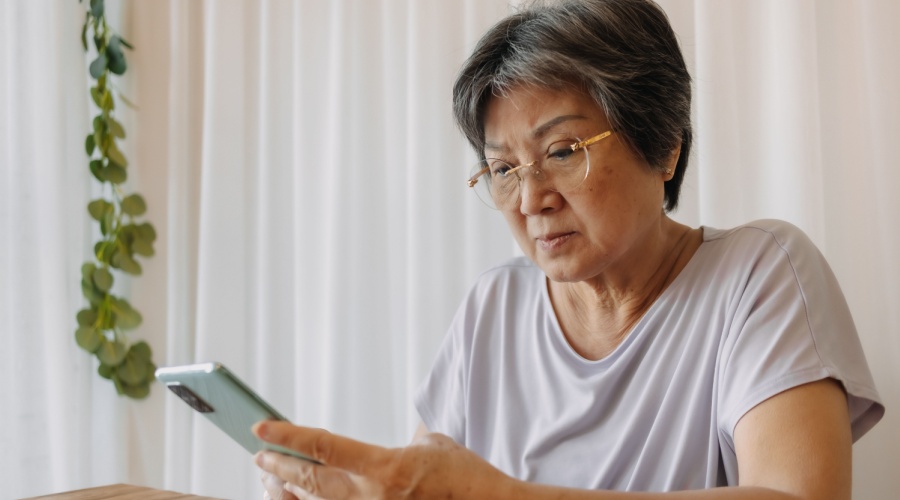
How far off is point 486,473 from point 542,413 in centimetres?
53

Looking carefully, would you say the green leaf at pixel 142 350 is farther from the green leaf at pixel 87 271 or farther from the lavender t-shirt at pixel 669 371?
the lavender t-shirt at pixel 669 371

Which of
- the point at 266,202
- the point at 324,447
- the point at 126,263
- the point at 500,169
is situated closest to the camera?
the point at 324,447

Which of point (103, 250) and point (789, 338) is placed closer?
point (789, 338)

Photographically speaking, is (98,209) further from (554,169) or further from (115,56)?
(554,169)

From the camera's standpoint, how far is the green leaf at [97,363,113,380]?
242 centimetres


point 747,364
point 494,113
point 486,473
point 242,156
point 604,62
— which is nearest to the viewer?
point 486,473

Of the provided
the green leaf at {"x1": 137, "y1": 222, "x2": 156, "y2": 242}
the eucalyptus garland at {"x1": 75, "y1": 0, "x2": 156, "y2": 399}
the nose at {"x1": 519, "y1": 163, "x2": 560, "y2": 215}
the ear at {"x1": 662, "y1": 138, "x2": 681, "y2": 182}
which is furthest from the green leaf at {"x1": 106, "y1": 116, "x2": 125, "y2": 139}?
the ear at {"x1": 662, "y1": 138, "x2": 681, "y2": 182}

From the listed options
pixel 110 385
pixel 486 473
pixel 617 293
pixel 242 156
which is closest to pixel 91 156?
pixel 242 156

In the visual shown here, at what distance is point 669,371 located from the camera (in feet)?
4.35

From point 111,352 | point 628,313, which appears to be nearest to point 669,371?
point 628,313

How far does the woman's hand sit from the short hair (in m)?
0.63

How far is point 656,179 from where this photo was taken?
4.60 ft

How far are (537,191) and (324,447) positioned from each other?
0.61 m

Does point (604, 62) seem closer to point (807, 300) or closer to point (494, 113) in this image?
point (494, 113)
